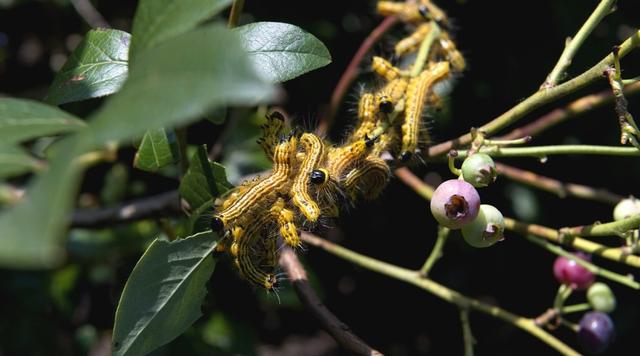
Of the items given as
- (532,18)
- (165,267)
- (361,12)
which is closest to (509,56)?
(532,18)

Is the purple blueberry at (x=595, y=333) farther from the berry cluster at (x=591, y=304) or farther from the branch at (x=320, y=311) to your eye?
the branch at (x=320, y=311)

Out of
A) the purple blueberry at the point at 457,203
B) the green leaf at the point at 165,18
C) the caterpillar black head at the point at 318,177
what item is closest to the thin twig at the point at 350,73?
the caterpillar black head at the point at 318,177

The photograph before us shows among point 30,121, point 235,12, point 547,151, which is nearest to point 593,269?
point 547,151

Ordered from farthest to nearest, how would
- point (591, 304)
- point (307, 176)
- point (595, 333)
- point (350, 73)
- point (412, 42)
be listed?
point (350, 73) → point (412, 42) → point (591, 304) → point (595, 333) → point (307, 176)

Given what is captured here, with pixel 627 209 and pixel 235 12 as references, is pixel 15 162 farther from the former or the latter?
pixel 627 209

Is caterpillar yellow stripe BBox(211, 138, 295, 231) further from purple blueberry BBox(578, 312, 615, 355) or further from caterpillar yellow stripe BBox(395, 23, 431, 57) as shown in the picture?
purple blueberry BBox(578, 312, 615, 355)
